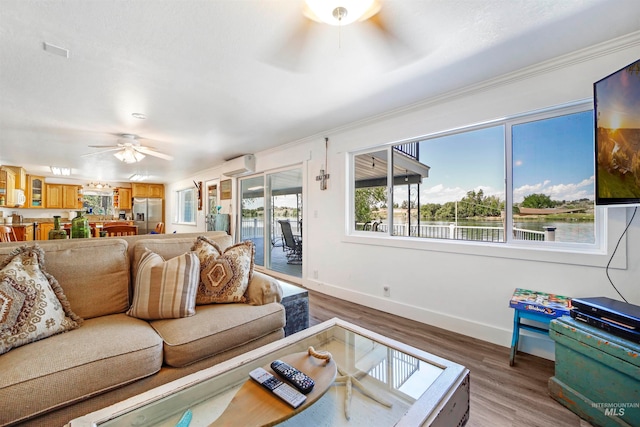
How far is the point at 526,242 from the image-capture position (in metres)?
2.27

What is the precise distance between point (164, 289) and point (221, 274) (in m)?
0.38

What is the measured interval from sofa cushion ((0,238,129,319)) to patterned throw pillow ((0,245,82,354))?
0.08 metres

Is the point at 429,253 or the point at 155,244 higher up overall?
the point at 155,244

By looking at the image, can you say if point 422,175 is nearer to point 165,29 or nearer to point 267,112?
point 267,112

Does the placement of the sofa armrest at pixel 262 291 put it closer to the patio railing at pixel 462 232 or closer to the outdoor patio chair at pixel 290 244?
the patio railing at pixel 462 232

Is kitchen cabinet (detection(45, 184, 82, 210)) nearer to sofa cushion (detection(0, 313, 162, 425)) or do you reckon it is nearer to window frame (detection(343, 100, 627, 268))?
sofa cushion (detection(0, 313, 162, 425))

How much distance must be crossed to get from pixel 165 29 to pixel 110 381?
1993mm

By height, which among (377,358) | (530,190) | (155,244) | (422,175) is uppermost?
(422,175)

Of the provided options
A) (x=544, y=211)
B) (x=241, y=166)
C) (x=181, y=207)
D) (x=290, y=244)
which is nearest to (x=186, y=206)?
(x=181, y=207)

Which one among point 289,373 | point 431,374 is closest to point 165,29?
point 289,373

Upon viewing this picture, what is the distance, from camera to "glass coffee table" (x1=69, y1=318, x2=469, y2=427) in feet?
3.24

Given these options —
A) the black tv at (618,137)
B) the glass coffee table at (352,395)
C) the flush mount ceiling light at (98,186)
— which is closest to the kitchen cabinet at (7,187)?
the flush mount ceiling light at (98,186)

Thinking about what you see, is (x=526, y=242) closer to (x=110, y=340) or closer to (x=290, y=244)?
(x=110, y=340)

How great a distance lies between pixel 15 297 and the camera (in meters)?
1.28
